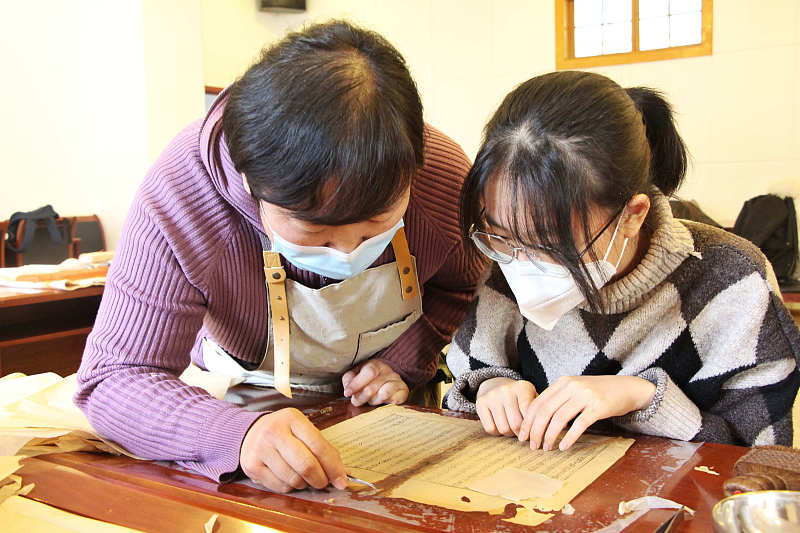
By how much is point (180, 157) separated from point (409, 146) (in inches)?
18.1

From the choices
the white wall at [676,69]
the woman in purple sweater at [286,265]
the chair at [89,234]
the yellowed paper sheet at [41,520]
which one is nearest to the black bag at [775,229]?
the white wall at [676,69]

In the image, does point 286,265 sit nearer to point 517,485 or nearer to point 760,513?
point 517,485

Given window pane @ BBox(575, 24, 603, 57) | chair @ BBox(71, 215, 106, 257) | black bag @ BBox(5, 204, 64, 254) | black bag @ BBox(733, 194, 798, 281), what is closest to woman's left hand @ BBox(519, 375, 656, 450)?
black bag @ BBox(733, 194, 798, 281)

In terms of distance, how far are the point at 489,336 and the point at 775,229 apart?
3.61 metres

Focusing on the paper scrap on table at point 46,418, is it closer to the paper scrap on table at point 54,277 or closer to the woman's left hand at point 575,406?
the woman's left hand at point 575,406

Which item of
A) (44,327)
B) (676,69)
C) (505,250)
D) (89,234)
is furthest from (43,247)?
(505,250)

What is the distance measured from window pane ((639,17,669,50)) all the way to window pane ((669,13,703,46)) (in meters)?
0.04

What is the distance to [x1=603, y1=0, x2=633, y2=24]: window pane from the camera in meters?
5.17

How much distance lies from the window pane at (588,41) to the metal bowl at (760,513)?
4.94 metres

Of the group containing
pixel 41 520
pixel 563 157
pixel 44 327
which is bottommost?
pixel 44 327

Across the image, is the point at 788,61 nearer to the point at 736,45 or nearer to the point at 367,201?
the point at 736,45

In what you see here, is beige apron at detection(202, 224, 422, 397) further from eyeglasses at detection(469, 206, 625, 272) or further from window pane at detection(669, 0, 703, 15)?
window pane at detection(669, 0, 703, 15)

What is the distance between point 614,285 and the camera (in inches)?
47.8

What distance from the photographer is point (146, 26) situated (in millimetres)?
5035
